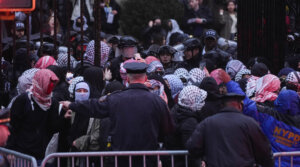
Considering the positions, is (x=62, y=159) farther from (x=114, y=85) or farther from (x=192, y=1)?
(x=192, y=1)

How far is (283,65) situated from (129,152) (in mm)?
6941

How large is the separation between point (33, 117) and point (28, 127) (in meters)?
0.13

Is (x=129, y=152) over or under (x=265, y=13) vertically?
under

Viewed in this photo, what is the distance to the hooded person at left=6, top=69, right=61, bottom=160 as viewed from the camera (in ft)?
27.7

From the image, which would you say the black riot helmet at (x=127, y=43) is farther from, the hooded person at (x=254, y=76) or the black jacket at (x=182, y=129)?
the black jacket at (x=182, y=129)

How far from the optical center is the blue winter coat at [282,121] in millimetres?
8539

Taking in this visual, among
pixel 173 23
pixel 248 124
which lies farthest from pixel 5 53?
pixel 248 124

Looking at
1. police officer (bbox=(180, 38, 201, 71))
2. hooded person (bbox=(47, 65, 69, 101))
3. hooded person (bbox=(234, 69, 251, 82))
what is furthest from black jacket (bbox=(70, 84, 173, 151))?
police officer (bbox=(180, 38, 201, 71))

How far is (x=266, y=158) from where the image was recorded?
7.34m

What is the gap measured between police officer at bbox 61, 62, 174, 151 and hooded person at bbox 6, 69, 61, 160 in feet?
2.17

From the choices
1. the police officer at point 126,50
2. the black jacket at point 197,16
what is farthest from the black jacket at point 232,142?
the black jacket at point 197,16

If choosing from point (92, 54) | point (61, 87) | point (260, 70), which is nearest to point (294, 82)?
point (260, 70)

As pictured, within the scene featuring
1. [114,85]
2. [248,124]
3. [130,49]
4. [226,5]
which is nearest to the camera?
[248,124]

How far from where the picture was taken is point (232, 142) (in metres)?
7.29
